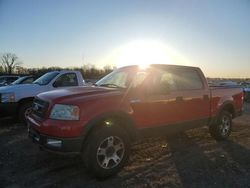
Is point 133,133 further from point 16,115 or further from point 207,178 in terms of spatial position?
point 16,115

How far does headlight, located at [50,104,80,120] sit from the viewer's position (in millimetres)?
4254

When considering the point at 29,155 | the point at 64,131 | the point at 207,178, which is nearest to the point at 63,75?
the point at 29,155

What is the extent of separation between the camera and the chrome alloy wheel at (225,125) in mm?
7320

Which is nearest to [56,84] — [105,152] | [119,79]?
[119,79]

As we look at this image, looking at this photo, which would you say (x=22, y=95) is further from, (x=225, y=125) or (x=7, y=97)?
(x=225, y=125)

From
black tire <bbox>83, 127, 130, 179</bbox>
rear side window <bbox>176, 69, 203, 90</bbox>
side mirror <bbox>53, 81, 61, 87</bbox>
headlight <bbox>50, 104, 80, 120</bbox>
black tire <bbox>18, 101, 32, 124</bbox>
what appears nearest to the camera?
headlight <bbox>50, 104, 80, 120</bbox>

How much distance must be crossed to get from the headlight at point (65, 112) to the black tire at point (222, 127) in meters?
4.30

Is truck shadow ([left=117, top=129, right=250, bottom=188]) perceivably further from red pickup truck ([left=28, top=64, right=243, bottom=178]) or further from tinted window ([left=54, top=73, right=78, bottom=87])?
tinted window ([left=54, top=73, right=78, bottom=87])

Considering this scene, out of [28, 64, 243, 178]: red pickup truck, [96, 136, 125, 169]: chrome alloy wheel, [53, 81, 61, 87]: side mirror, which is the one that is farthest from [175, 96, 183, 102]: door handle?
[53, 81, 61, 87]: side mirror

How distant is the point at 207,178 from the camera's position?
15.1 ft

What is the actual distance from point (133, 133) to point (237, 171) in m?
2.06

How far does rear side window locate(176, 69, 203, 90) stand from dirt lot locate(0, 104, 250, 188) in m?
1.49

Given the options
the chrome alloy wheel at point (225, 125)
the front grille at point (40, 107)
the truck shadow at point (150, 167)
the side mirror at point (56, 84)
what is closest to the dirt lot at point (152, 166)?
the truck shadow at point (150, 167)

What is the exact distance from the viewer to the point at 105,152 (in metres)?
4.55
